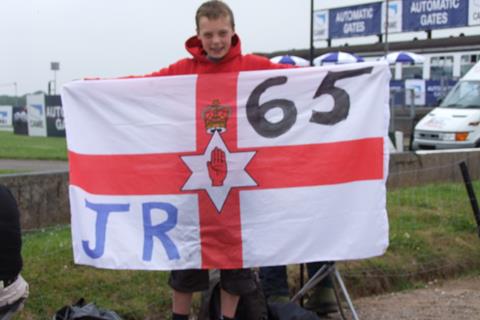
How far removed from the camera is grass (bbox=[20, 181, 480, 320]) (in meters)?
5.20

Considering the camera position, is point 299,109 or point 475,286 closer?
point 299,109

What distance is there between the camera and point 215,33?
3908 millimetres

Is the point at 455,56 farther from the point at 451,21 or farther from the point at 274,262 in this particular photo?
the point at 274,262

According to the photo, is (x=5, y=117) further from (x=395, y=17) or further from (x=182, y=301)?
(x=182, y=301)

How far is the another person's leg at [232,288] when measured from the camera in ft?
13.7

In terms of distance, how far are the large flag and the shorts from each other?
0.24 feet

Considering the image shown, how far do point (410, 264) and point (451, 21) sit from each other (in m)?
37.7

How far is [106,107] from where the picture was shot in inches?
172

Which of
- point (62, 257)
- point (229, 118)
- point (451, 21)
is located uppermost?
point (451, 21)

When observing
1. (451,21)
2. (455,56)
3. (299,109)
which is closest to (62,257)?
(299,109)

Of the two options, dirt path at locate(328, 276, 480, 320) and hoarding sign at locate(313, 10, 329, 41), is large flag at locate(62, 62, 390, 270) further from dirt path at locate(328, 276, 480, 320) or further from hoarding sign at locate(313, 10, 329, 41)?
hoarding sign at locate(313, 10, 329, 41)

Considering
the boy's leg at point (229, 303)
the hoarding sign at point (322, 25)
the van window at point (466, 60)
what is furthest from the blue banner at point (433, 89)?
the boy's leg at point (229, 303)

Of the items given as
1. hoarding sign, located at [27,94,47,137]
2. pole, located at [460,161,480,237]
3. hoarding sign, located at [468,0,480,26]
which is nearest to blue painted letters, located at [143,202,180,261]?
pole, located at [460,161,480,237]

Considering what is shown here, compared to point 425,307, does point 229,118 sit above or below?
above
